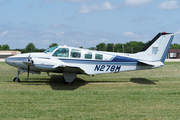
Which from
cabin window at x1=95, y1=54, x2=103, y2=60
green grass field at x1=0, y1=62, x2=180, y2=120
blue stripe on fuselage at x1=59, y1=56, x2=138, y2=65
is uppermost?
cabin window at x1=95, y1=54, x2=103, y2=60

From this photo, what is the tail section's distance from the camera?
12.9m

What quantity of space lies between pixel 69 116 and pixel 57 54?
6538 mm

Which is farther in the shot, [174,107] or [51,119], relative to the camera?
[174,107]

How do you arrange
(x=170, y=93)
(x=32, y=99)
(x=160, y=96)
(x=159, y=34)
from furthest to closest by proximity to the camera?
(x=159, y=34), (x=170, y=93), (x=160, y=96), (x=32, y=99)

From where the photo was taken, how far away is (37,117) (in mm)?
6008

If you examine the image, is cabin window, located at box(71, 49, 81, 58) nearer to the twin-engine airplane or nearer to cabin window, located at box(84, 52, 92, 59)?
the twin-engine airplane

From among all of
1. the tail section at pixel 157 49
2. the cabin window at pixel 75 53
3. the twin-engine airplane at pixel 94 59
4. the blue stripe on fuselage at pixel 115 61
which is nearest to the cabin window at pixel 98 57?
the twin-engine airplane at pixel 94 59

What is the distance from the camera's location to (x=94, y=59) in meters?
12.4

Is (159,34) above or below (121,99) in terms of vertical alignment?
above

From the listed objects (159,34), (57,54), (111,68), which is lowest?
(111,68)

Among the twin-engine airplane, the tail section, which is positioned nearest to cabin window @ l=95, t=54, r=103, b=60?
the twin-engine airplane

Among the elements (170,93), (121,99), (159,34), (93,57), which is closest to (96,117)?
(121,99)

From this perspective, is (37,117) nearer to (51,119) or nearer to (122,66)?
(51,119)

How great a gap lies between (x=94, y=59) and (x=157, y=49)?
4256mm
